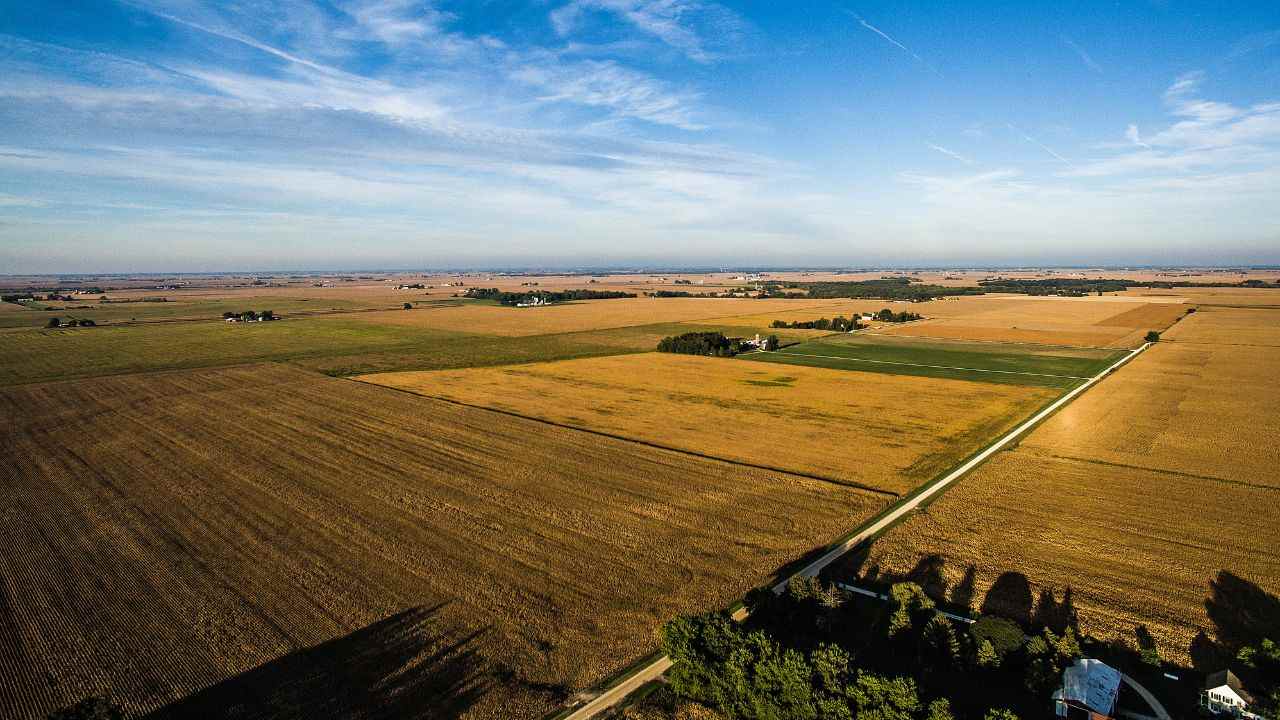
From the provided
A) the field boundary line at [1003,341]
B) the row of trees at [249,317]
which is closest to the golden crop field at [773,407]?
the field boundary line at [1003,341]

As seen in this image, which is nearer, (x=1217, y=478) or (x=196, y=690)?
(x=196, y=690)

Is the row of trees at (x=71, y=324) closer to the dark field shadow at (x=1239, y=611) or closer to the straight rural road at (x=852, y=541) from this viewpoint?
the straight rural road at (x=852, y=541)

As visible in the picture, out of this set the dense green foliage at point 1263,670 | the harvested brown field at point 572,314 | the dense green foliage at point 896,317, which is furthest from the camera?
the dense green foliage at point 896,317

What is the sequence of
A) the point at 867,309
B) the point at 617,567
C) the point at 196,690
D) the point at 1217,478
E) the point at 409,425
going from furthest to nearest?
1. the point at 867,309
2. the point at 409,425
3. the point at 1217,478
4. the point at 617,567
5. the point at 196,690

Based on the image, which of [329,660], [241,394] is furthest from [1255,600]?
[241,394]

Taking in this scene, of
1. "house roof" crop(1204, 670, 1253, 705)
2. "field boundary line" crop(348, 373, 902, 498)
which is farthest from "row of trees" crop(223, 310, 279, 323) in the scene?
"house roof" crop(1204, 670, 1253, 705)

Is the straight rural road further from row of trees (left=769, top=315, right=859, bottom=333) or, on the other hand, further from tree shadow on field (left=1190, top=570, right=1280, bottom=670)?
row of trees (left=769, top=315, right=859, bottom=333)

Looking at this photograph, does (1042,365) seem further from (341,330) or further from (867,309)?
(341,330)
